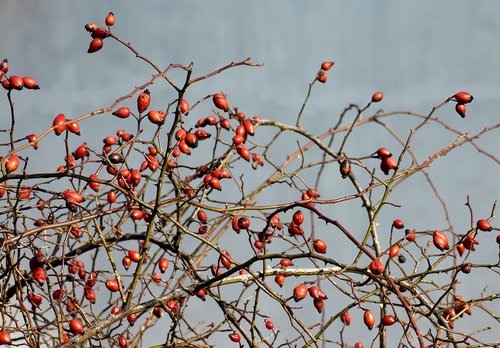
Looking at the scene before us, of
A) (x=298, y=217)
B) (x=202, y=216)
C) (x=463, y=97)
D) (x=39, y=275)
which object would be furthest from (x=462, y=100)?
(x=39, y=275)

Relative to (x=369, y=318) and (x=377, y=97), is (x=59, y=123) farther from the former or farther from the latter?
(x=377, y=97)

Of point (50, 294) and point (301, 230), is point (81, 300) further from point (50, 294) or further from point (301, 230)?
point (301, 230)

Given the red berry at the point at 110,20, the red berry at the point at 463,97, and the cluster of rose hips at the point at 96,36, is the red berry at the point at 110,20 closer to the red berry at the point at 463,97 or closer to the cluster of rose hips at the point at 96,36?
the cluster of rose hips at the point at 96,36

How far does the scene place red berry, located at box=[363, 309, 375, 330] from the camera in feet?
6.50

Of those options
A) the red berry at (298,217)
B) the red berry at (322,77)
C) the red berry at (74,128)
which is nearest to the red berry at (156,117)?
the red berry at (74,128)

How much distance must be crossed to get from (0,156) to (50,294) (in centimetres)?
42

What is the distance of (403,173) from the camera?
7.96 feet

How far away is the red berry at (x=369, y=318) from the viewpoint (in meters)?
1.98

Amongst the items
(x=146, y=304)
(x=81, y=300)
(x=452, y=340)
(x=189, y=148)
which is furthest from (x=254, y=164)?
(x=452, y=340)

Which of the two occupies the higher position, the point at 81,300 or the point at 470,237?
the point at 81,300

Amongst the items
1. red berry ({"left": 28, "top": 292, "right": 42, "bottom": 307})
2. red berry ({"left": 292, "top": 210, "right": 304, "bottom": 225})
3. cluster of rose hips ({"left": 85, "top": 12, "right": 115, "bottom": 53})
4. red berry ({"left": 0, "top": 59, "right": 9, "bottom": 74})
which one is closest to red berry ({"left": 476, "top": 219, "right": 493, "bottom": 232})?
red berry ({"left": 292, "top": 210, "right": 304, "bottom": 225})

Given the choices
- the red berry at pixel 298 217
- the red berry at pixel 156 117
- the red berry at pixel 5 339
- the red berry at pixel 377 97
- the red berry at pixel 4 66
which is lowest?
the red berry at pixel 5 339

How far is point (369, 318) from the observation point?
1.98 meters

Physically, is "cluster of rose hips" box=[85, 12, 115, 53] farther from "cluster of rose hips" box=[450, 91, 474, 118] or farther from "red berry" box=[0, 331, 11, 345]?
"cluster of rose hips" box=[450, 91, 474, 118]
